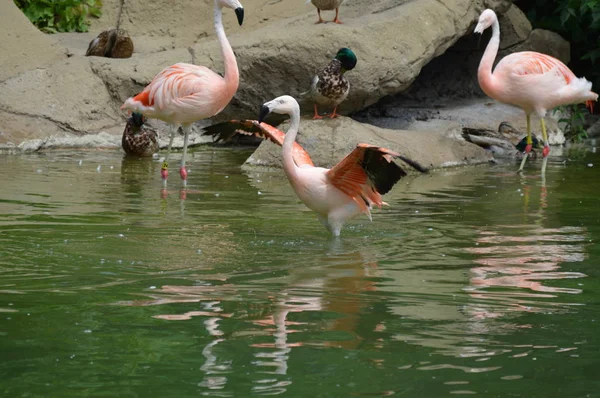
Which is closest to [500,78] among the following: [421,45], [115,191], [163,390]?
[421,45]

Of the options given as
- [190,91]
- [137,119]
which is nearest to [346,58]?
[190,91]

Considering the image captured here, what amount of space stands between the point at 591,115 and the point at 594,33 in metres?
1.06

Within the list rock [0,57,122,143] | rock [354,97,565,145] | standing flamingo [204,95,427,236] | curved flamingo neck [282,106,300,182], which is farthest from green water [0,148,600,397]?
rock [354,97,565,145]

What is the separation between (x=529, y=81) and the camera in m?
8.97

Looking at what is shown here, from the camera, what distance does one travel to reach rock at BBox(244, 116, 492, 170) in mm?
8992

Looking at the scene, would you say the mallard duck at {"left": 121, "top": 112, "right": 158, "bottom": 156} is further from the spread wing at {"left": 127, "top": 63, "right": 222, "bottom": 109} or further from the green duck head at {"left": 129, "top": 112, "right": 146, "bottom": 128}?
the spread wing at {"left": 127, "top": 63, "right": 222, "bottom": 109}

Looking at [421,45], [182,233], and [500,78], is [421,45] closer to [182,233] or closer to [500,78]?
[500,78]

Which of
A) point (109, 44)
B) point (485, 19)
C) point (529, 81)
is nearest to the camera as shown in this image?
point (529, 81)

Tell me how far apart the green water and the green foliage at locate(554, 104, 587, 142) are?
4449 millimetres

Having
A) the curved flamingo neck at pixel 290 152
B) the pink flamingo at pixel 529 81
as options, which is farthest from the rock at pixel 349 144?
the curved flamingo neck at pixel 290 152

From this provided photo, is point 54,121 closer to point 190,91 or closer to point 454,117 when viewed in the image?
point 190,91

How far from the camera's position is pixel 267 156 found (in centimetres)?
905

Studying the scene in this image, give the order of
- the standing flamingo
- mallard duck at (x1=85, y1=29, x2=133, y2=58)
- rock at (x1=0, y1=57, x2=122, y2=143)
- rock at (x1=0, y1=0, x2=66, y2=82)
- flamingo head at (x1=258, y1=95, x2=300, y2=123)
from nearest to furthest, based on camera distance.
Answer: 1. the standing flamingo
2. flamingo head at (x1=258, y1=95, x2=300, y2=123)
3. rock at (x1=0, y1=57, x2=122, y2=143)
4. rock at (x1=0, y1=0, x2=66, y2=82)
5. mallard duck at (x1=85, y1=29, x2=133, y2=58)

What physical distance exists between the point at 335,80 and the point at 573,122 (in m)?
3.94
